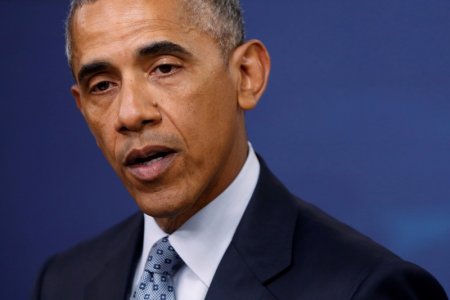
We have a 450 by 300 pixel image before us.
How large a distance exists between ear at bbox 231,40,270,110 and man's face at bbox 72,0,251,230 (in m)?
0.06

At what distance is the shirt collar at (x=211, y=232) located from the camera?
181 cm

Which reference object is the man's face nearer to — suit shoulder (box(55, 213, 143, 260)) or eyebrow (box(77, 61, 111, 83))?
eyebrow (box(77, 61, 111, 83))

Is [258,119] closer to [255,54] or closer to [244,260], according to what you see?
[255,54]

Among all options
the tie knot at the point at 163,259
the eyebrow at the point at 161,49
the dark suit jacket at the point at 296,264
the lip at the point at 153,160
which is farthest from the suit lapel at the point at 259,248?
the eyebrow at the point at 161,49

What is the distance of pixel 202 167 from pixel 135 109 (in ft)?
0.57

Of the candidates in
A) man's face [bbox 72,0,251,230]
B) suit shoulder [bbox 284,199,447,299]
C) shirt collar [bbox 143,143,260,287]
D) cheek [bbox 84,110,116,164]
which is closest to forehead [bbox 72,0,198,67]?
man's face [bbox 72,0,251,230]

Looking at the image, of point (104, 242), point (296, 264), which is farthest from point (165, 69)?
point (104, 242)

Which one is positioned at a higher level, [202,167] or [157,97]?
[157,97]

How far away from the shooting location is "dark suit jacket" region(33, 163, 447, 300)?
1665 mm

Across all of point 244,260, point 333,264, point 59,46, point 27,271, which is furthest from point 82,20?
point 27,271

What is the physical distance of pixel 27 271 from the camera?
2.79m

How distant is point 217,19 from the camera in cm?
178

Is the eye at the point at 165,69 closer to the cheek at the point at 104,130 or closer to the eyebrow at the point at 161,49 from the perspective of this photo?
the eyebrow at the point at 161,49

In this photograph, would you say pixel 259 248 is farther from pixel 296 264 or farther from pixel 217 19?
pixel 217 19
